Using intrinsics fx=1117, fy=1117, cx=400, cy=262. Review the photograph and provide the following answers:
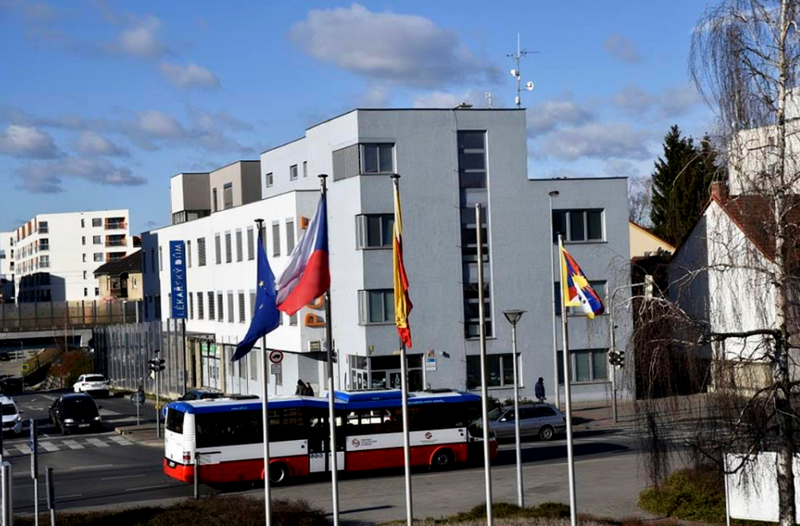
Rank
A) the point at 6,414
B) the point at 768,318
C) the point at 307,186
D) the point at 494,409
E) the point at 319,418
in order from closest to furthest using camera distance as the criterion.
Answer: the point at 768,318 → the point at 319,418 → the point at 494,409 → the point at 6,414 → the point at 307,186

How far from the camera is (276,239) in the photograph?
185 feet

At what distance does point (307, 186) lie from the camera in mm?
58969

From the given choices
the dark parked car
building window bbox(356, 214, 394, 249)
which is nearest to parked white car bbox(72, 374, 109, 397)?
the dark parked car

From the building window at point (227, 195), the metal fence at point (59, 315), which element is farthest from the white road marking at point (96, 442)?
the metal fence at point (59, 315)

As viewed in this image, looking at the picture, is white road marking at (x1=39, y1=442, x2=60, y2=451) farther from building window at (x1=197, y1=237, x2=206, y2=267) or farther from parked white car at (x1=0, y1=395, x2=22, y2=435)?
building window at (x1=197, y1=237, x2=206, y2=267)

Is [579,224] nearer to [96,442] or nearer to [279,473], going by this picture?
[96,442]

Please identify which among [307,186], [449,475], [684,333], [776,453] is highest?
[307,186]

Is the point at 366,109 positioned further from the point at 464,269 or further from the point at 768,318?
the point at 768,318

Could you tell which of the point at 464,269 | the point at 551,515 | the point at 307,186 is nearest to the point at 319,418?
the point at 551,515

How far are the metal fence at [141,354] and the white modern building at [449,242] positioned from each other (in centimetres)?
1303

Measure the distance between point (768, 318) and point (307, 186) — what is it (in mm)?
43644

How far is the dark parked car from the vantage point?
49.3 metres

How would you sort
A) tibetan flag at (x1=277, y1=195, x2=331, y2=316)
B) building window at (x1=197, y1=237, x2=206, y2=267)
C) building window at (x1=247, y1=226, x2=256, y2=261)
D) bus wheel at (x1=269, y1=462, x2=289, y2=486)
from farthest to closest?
building window at (x1=197, y1=237, x2=206, y2=267)
building window at (x1=247, y1=226, x2=256, y2=261)
bus wheel at (x1=269, y1=462, x2=289, y2=486)
tibetan flag at (x1=277, y1=195, x2=331, y2=316)

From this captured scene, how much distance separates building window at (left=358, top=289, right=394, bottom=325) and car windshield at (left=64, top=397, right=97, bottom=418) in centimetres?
1265
